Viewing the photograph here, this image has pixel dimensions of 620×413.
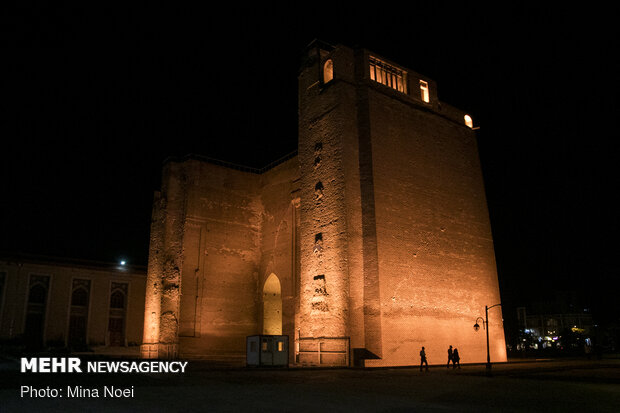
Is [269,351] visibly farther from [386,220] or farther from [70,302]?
[70,302]

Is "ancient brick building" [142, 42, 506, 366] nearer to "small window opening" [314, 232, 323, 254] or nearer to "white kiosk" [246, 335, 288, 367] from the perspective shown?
"small window opening" [314, 232, 323, 254]

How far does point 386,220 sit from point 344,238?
2.01m

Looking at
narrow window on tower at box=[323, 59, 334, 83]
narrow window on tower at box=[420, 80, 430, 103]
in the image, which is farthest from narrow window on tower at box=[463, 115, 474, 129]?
narrow window on tower at box=[323, 59, 334, 83]

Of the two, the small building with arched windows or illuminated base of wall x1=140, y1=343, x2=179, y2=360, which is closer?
illuminated base of wall x1=140, y1=343, x2=179, y2=360

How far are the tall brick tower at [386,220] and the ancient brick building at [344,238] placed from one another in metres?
0.06

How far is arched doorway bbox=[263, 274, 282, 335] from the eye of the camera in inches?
1062

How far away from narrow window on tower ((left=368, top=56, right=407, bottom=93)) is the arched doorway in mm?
11920

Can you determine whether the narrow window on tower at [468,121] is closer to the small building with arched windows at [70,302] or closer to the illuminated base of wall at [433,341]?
the illuminated base of wall at [433,341]

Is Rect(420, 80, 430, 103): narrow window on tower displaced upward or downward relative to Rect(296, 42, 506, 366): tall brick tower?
upward

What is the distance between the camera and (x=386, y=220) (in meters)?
18.8

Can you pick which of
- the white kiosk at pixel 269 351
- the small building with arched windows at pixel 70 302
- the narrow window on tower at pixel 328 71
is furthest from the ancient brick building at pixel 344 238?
the small building with arched windows at pixel 70 302

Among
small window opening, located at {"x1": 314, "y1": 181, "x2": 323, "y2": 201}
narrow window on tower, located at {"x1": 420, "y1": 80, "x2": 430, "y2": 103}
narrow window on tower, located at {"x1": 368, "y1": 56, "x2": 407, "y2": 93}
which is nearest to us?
small window opening, located at {"x1": 314, "y1": 181, "x2": 323, "y2": 201}

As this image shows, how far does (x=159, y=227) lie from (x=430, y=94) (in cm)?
1658

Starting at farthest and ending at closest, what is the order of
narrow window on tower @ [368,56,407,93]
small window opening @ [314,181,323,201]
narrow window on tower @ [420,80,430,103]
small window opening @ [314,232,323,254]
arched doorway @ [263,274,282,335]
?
arched doorway @ [263,274,282,335]
narrow window on tower @ [420,80,430,103]
narrow window on tower @ [368,56,407,93]
small window opening @ [314,181,323,201]
small window opening @ [314,232,323,254]
